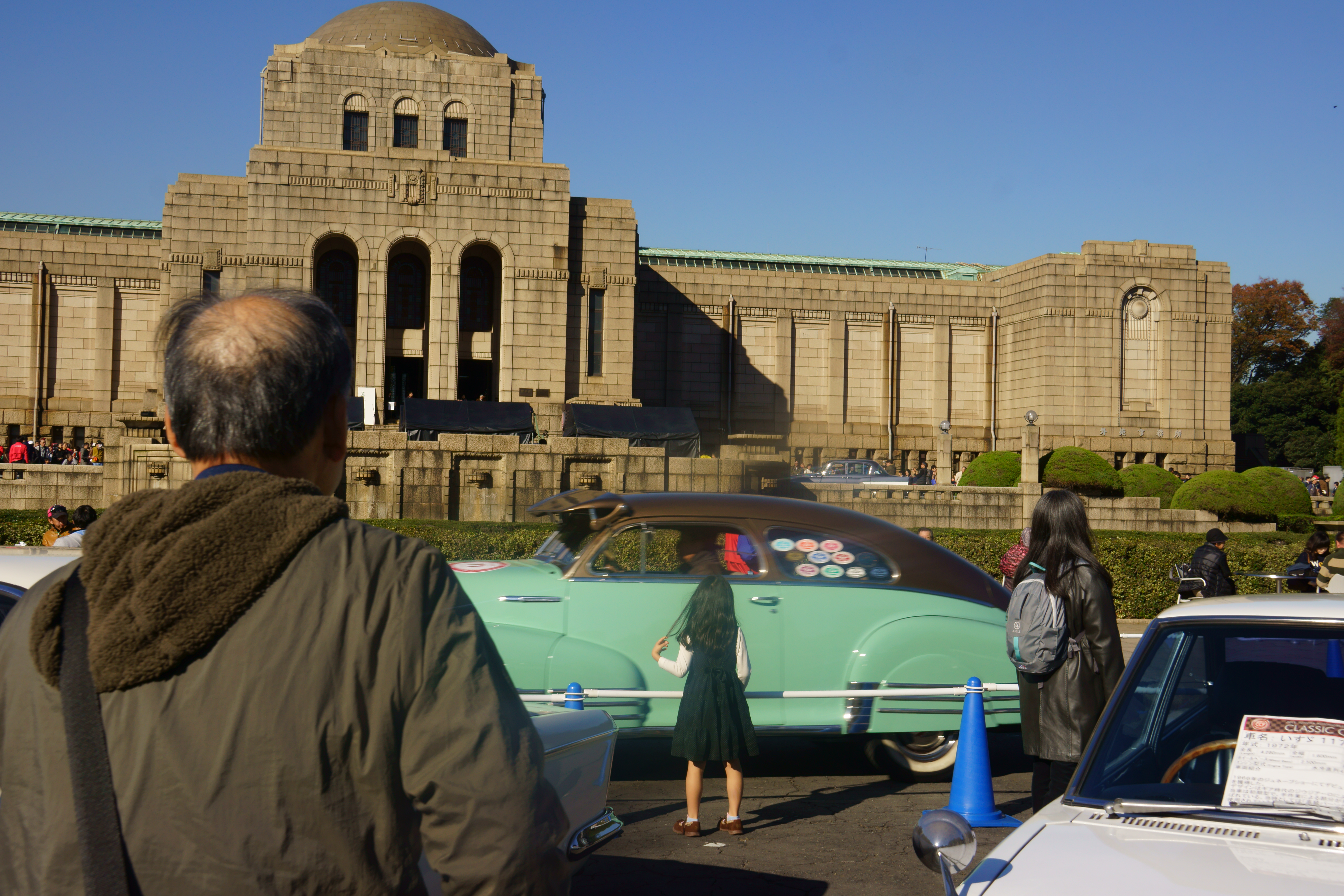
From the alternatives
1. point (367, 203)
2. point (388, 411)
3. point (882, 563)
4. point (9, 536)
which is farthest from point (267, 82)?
point (882, 563)

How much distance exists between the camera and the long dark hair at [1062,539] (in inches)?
213

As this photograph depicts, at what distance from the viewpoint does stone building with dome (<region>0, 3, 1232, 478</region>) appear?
33.6 metres

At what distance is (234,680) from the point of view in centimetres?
169

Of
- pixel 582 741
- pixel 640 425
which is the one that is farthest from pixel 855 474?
pixel 582 741

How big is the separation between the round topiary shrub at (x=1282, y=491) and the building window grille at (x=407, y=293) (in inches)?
978

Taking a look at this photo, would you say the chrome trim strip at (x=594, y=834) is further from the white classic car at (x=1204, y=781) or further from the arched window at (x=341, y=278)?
the arched window at (x=341, y=278)

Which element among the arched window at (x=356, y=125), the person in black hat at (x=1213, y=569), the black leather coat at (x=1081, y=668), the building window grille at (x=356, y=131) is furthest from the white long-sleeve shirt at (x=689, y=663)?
the building window grille at (x=356, y=131)

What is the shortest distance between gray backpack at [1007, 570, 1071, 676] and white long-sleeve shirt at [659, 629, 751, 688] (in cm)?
156

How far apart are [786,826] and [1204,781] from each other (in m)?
3.23

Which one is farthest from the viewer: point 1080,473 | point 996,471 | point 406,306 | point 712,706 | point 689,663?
point 406,306

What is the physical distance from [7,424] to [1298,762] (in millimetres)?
40109

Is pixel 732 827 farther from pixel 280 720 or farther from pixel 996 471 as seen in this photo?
pixel 996 471

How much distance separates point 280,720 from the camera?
1687 millimetres

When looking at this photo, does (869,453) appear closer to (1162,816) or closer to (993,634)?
(993,634)
